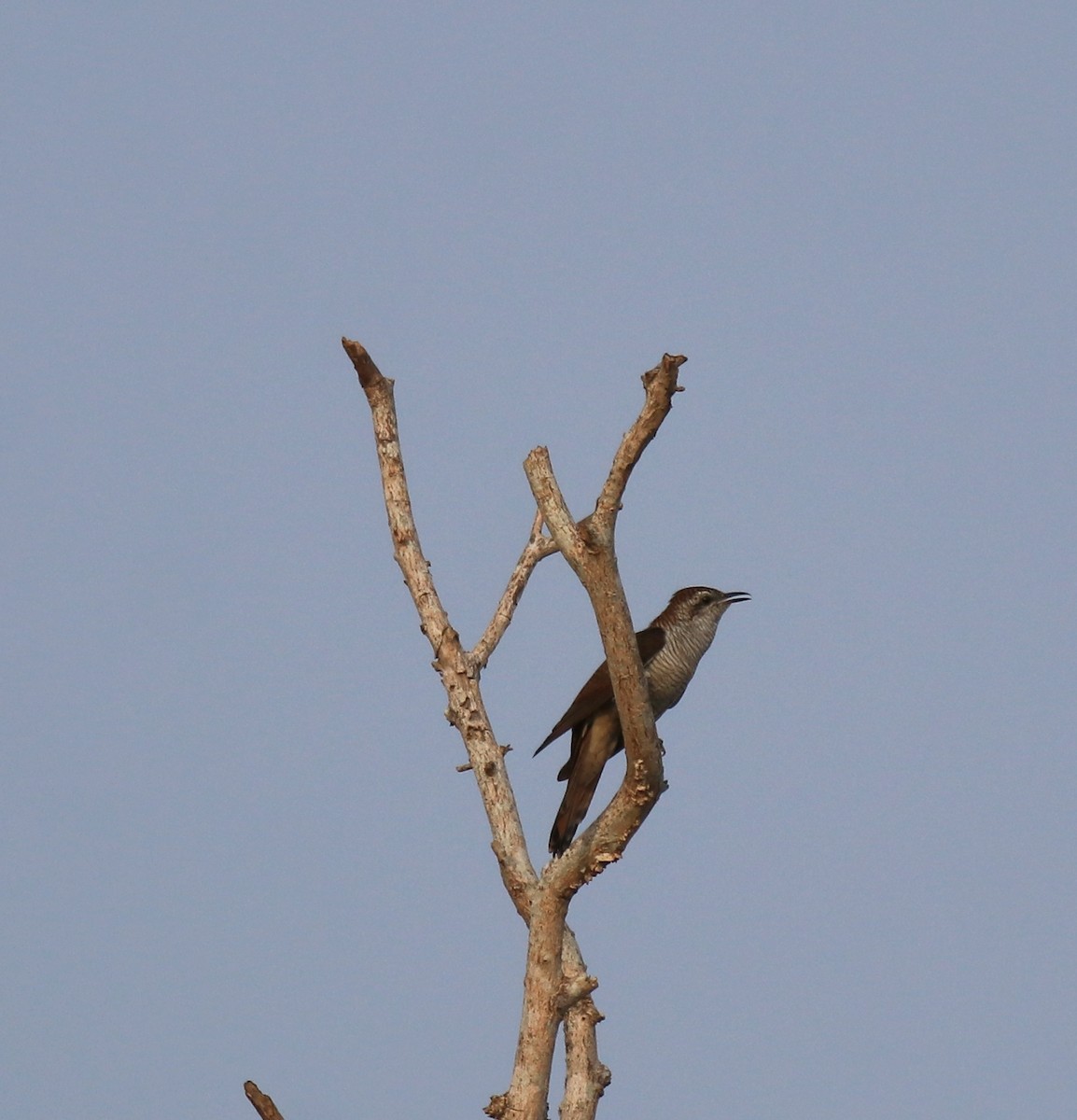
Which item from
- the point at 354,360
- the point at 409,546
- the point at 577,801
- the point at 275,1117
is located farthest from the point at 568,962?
the point at 354,360

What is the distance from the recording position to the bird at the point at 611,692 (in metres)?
8.52

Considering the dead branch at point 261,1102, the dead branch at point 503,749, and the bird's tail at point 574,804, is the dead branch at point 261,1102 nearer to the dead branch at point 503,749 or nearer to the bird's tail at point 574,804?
the dead branch at point 503,749

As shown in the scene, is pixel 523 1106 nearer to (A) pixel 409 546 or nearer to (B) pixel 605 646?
(B) pixel 605 646

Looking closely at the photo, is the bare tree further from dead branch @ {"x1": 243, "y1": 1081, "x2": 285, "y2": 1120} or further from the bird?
the bird

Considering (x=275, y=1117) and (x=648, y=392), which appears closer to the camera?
(x=648, y=392)

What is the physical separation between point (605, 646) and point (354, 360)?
277 centimetres

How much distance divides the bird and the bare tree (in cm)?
64

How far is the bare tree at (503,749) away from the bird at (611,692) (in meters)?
0.64

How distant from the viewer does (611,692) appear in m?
8.44

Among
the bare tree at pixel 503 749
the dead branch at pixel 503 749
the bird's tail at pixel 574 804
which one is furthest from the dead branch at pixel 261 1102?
the bird's tail at pixel 574 804

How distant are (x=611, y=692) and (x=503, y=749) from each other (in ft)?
2.67

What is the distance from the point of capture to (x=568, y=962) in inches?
312

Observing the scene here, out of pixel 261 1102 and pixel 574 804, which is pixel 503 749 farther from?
pixel 261 1102

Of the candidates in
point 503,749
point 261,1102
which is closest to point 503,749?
point 503,749
